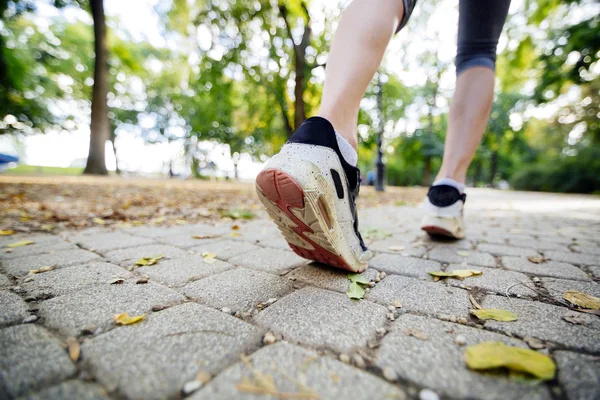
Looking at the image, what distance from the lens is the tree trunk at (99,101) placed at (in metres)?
8.68

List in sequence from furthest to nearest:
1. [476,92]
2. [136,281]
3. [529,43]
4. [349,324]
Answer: [529,43]
[476,92]
[136,281]
[349,324]

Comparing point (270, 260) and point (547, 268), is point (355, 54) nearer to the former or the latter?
point (270, 260)

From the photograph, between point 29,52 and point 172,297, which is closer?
point 172,297

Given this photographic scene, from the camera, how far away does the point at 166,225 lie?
2369 mm

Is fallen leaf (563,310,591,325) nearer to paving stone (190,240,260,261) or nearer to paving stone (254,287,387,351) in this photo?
paving stone (254,287,387,351)

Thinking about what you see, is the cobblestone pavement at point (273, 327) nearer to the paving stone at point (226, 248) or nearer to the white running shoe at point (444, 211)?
the paving stone at point (226, 248)

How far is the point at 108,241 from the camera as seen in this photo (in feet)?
5.67

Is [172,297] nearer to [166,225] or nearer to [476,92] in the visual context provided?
[166,225]

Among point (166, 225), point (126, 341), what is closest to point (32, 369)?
point (126, 341)

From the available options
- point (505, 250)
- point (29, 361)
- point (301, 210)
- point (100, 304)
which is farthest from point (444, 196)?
point (29, 361)

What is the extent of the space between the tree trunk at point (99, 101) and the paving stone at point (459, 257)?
10124 millimetres

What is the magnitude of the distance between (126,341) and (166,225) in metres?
1.86

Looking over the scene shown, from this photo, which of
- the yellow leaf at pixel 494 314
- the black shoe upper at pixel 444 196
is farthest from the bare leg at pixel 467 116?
the yellow leaf at pixel 494 314

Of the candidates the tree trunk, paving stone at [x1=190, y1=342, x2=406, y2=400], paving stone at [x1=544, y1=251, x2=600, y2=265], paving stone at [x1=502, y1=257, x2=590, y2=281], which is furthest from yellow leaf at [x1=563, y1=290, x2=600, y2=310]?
the tree trunk
